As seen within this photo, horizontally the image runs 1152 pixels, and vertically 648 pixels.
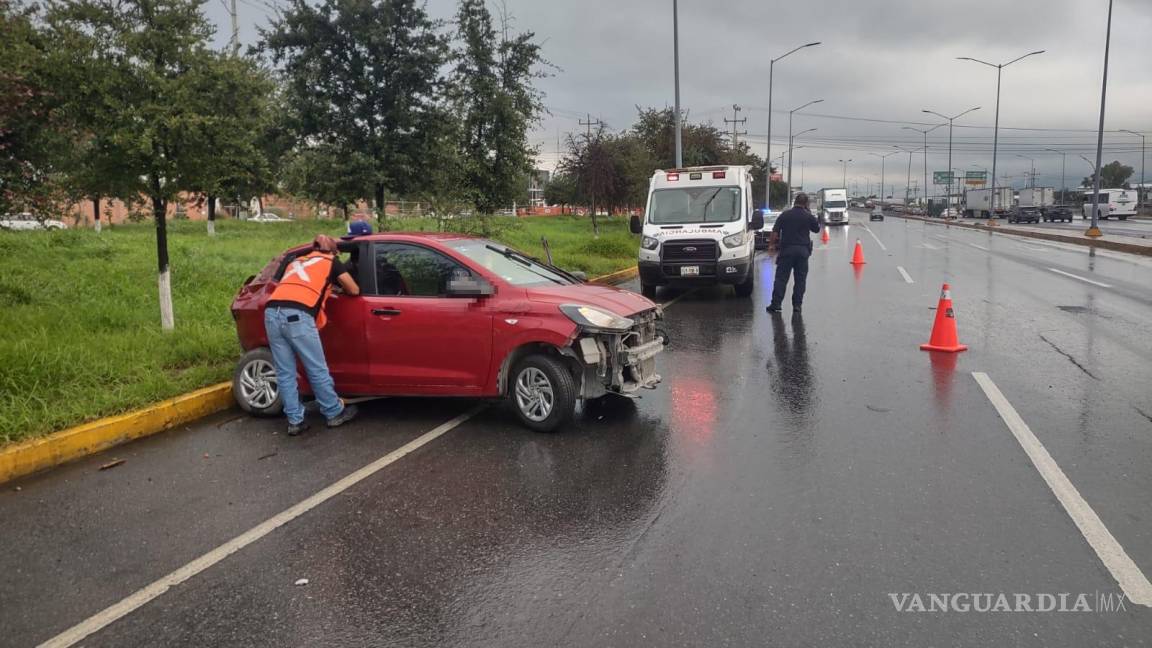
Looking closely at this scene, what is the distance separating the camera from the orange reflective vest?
5.93m

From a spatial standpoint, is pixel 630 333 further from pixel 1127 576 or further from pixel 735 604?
pixel 1127 576

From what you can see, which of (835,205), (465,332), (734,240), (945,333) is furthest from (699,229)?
(835,205)

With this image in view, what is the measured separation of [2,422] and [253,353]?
5.94ft

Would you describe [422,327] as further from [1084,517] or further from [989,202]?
[989,202]

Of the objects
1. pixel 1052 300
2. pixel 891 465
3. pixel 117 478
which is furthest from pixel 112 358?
pixel 1052 300

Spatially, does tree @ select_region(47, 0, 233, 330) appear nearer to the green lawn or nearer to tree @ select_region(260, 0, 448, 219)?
the green lawn

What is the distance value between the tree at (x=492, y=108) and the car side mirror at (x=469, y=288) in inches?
567

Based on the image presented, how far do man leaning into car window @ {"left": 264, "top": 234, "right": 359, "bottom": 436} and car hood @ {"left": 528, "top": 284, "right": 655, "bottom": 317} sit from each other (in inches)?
63.2

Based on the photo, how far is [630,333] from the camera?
19.8 ft

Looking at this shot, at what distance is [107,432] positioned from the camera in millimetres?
5863

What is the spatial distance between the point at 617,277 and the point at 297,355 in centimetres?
1217

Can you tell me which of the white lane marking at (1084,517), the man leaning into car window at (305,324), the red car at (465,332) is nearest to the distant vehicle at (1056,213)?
the white lane marking at (1084,517)

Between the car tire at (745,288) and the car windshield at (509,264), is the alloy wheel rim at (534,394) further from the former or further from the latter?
the car tire at (745,288)

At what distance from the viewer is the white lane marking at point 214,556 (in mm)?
3309
